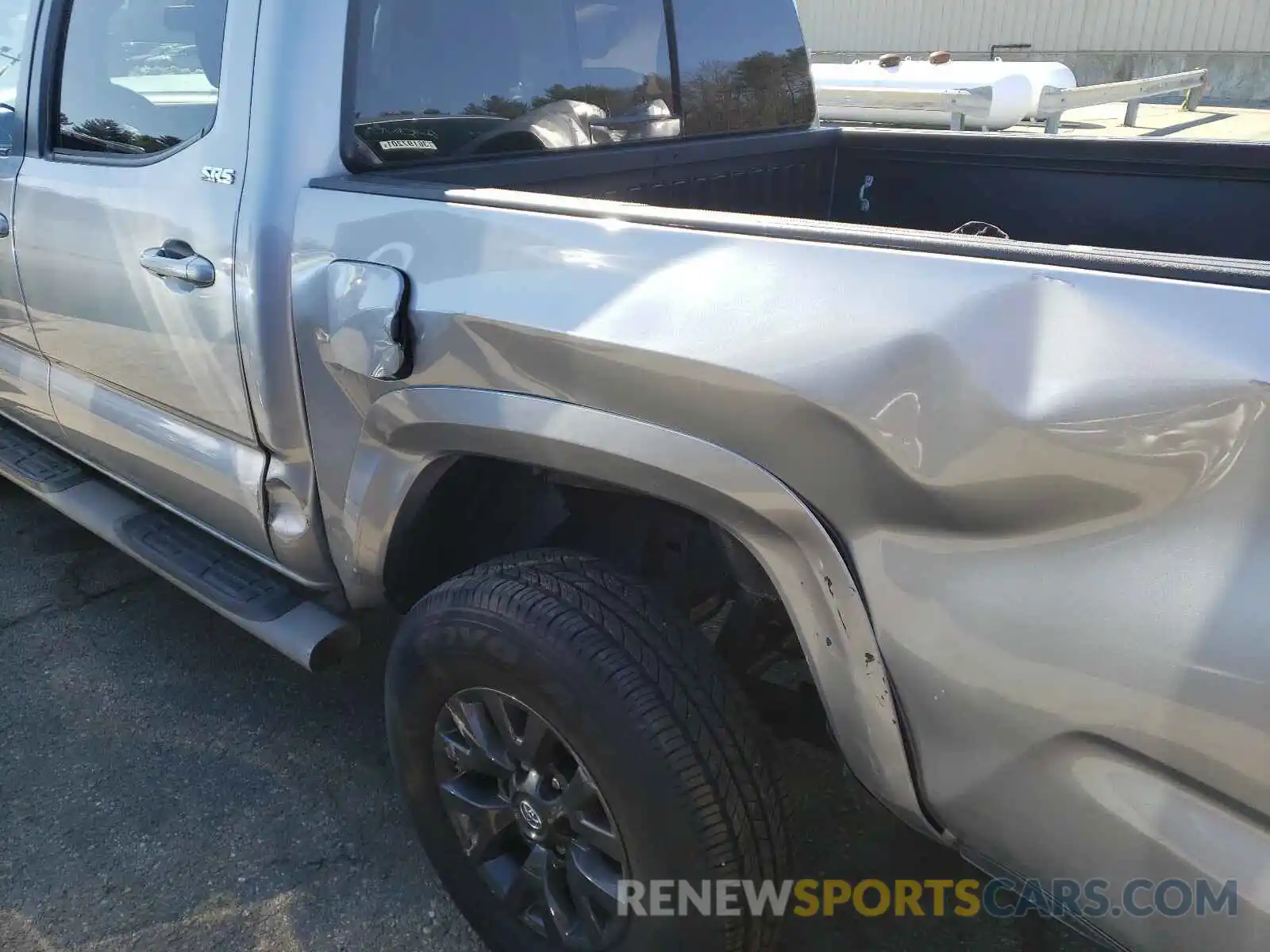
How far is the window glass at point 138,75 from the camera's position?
213cm

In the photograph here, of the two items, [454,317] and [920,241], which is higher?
[920,241]

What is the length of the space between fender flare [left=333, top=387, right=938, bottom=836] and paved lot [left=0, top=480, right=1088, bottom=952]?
0.90 m

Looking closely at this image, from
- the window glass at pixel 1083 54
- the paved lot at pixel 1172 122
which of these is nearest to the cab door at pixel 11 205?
the window glass at pixel 1083 54

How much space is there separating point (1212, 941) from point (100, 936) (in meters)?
2.07

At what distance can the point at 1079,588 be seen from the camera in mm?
1127

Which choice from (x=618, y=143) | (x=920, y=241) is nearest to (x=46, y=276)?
(x=618, y=143)

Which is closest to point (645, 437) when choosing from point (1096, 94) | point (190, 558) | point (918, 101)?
point (190, 558)

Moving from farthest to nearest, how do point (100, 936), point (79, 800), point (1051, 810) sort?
point (79, 800)
point (100, 936)
point (1051, 810)

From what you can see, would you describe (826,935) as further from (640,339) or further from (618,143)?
(618,143)

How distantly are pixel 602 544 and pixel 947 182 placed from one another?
1.77 metres

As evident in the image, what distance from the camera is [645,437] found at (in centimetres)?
146

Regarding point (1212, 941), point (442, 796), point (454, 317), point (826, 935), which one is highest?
point (454, 317)

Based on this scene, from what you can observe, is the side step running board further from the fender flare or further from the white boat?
the white boat

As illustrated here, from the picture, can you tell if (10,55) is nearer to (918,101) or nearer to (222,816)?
(222,816)
